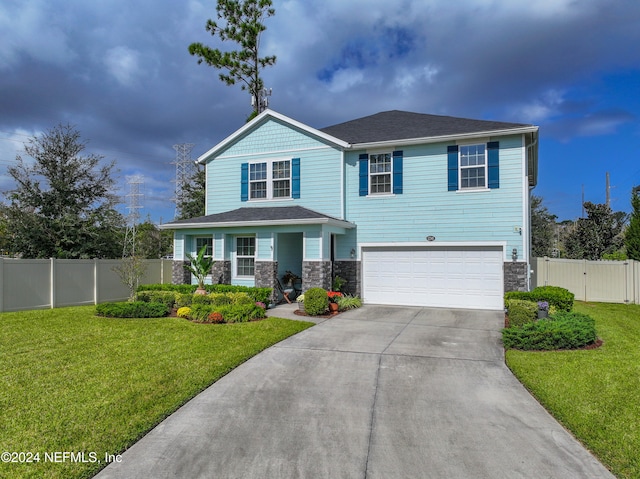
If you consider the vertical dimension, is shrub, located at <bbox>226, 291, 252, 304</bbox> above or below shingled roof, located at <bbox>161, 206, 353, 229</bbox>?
below

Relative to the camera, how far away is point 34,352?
720 centimetres

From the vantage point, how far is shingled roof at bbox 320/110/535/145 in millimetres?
13156

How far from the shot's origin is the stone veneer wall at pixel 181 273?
15.0 m

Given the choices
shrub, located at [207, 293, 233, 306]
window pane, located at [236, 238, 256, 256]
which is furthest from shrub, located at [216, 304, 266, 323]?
window pane, located at [236, 238, 256, 256]

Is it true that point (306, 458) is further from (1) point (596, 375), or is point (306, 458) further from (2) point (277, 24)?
(2) point (277, 24)

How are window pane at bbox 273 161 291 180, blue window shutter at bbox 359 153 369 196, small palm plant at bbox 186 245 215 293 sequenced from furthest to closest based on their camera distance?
window pane at bbox 273 161 291 180
blue window shutter at bbox 359 153 369 196
small palm plant at bbox 186 245 215 293

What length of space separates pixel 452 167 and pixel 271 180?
7.13 m

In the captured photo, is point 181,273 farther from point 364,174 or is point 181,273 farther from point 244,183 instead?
point 364,174

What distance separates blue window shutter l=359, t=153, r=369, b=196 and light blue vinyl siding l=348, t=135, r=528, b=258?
0.19 metres

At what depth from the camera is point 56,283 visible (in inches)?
514

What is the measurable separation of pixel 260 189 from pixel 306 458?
13233mm

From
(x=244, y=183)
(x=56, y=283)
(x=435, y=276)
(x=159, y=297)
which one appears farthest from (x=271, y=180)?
(x=56, y=283)

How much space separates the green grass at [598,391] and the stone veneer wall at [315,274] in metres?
6.70

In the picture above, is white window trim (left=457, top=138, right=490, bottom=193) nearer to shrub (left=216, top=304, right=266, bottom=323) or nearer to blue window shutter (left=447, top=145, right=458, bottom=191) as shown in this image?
blue window shutter (left=447, top=145, right=458, bottom=191)
